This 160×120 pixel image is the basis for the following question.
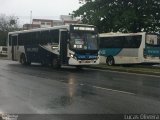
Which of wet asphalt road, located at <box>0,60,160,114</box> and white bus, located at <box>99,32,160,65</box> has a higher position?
white bus, located at <box>99,32,160,65</box>

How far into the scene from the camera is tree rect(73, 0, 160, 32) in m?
45.2

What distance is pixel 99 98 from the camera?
13.7 meters

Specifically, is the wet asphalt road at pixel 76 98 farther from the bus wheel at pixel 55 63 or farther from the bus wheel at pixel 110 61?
the bus wheel at pixel 110 61

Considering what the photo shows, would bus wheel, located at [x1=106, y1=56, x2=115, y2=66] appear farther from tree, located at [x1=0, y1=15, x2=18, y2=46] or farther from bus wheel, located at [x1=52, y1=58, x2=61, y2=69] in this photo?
tree, located at [x1=0, y1=15, x2=18, y2=46]

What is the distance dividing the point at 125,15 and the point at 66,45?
56.5 ft

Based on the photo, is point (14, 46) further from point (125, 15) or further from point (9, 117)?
point (9, 117)

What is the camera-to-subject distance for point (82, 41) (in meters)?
28.4

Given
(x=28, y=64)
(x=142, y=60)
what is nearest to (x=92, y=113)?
(x=142, y=60)

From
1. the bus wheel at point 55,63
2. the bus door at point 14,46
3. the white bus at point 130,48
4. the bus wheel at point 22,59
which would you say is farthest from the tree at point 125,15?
the bus wheel at point 55,63

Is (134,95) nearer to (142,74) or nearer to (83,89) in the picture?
(83,89)

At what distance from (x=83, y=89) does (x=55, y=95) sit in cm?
209

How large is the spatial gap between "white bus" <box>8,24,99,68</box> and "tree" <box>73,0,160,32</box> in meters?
14.6

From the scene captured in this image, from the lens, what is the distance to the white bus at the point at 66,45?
28.2m

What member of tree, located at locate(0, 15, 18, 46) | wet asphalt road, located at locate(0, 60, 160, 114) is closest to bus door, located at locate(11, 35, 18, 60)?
wet asphalt road, located at locate(0, 60, 160, 114)
